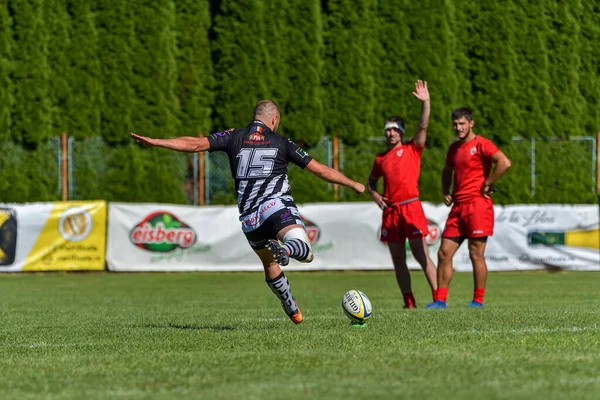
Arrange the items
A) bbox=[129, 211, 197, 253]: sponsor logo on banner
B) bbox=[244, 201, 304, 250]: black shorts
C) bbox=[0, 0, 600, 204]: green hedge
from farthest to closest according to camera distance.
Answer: bbox=[0, 0, 600, 204]: green hedge → bbox=[129, 211, 197, 253]: sponsor logo on banner → bbox=[244, 201, 304, 250]: black shorts

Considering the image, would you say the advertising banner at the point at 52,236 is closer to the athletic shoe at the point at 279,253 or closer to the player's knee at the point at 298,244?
the player's knee at the point at 298,244

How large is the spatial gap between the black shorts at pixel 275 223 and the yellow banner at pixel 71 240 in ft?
43.3

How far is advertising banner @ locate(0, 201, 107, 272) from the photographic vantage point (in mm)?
21031

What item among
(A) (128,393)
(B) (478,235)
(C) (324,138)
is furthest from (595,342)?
(C) (324,138)

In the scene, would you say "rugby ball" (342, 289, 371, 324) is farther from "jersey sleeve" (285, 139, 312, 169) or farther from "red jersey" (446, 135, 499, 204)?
"red jersey" (446, 135, 499, 204)

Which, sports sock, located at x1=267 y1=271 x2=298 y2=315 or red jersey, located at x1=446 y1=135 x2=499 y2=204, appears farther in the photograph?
red jersey, located at x1=446 y1=135 x2=499 y2=204

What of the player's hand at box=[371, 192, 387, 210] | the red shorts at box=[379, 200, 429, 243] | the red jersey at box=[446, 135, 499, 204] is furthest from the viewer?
the red shorts at box=[379, 200, 429, 243]

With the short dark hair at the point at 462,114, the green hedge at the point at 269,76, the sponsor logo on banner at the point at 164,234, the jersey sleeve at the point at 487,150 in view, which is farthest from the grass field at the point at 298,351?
the green hedge at the point at 269,76

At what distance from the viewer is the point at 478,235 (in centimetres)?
1141

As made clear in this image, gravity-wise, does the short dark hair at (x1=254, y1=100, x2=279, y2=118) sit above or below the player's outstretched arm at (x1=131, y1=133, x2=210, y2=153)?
above

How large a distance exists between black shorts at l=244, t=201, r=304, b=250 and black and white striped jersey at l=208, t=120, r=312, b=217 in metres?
0.14

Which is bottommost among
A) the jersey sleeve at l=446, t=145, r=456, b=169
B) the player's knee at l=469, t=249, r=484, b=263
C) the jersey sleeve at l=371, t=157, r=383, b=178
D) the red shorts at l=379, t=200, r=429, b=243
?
the player's knee at l=469, t=249, r=484, b=263

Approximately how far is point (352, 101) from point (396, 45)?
1.75 m

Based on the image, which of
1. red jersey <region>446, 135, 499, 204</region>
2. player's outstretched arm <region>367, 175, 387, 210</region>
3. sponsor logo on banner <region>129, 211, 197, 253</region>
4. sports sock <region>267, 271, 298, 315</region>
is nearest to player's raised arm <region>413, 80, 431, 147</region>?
red jersey <region>446, 135, 499, 204</region>
